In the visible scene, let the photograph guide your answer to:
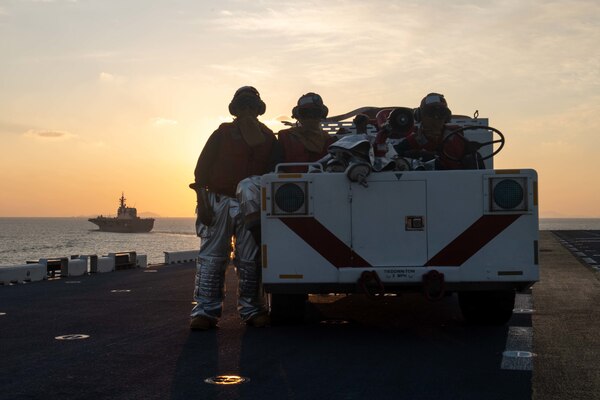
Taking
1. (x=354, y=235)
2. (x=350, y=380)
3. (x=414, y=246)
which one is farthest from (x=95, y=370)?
(x=414, y=246)

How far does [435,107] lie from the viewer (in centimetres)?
752

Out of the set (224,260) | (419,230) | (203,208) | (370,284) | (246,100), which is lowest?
(370,284)

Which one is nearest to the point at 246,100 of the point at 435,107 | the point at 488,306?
the point at 435,107

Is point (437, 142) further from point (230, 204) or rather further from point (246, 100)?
point (230, 204)

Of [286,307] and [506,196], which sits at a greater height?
[506,196]

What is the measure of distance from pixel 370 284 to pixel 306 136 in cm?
209

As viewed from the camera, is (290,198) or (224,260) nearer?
(290,198)

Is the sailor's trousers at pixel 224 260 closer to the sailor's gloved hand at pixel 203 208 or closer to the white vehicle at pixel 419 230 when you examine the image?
the sailor's gloved hand at pixel 203 208

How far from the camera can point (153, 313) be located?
28.3ft

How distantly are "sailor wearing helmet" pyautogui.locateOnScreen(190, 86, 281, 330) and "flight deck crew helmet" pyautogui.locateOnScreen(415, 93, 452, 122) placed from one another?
1.63 metres

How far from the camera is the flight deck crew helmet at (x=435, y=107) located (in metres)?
7.51

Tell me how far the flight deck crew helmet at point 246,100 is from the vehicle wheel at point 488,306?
2997 millimetres

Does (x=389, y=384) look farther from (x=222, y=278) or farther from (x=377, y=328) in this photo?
(x=222, y=278)

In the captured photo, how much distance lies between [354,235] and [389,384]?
6.64 feet
